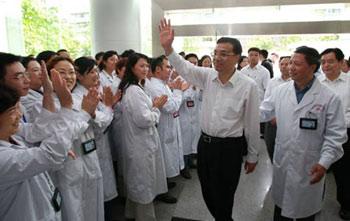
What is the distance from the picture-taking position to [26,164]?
1.00 metres

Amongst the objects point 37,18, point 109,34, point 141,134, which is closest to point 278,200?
point 141,134

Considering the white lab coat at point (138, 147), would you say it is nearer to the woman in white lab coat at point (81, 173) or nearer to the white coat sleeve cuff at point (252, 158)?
the woman in white lab coat at point (81, 173)

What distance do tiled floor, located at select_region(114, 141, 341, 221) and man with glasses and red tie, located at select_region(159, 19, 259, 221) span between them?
2.00 feet

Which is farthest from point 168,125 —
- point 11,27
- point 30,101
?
point 11,27

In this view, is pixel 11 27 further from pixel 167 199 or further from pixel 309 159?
pixel 309 159

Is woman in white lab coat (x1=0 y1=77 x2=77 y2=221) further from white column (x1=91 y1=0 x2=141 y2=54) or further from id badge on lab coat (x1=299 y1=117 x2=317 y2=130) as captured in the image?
white column (x1=91 y1=0 x2=141 y2=54)

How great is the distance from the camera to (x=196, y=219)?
2459 mm

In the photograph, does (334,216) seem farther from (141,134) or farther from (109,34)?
(109,34)

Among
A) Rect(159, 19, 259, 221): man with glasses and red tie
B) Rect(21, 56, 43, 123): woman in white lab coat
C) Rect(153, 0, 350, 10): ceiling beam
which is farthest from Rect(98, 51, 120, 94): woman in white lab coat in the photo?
Rect(153, 0, 350, 10): ceiling beam

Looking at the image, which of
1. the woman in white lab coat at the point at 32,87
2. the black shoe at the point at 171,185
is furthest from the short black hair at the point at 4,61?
the black shoe at the point at 171,185

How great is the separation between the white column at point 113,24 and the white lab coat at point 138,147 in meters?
2.62

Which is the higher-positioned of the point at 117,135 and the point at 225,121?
the point at 225,121

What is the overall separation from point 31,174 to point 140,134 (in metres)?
1.23

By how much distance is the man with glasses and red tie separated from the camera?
6.13 ft
